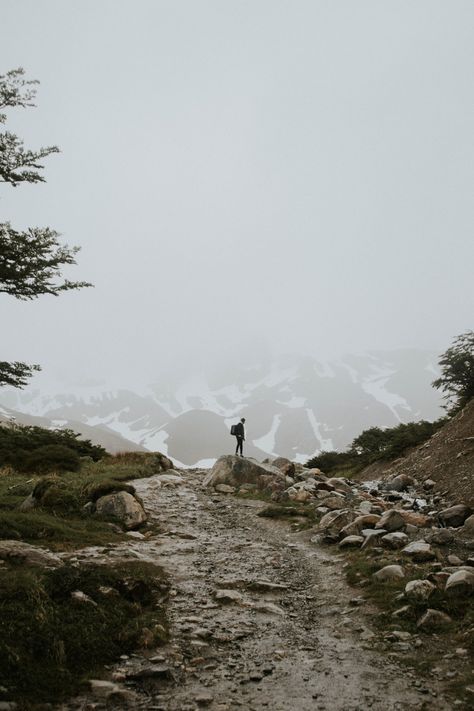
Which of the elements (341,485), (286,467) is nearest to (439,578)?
(341,485)

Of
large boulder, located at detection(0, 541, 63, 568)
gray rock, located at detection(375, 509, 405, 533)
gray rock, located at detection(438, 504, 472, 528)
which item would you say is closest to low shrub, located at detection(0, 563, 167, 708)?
large boulder, located at detection(0, 541, 63, 568)

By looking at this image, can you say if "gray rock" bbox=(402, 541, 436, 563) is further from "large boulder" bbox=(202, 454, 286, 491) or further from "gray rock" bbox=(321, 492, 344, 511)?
"large boulder" bbox=(202, 454, 286, 491)

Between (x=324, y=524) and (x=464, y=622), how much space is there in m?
6.66

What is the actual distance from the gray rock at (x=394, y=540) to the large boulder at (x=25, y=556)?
6.71 meters

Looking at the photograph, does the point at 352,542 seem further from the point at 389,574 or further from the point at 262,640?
the point at 262,640

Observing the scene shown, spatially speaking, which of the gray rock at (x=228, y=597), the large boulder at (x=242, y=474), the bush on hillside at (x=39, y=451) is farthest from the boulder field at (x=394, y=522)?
the bush on hillside at (x=39, y=451)

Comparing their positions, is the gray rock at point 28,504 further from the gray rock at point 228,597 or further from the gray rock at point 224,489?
the gray rock at point 224,489

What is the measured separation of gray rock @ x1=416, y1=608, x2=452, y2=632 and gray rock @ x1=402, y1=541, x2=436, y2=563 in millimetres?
2418

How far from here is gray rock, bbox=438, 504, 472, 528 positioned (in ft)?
35.3

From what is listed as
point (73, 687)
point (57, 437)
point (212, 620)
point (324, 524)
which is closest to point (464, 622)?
point (212, 620)

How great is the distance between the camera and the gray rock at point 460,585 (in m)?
6.30

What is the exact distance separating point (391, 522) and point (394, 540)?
1185 mm

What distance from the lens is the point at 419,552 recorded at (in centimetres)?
832

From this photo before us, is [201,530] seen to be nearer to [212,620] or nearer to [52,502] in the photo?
[52,502]
